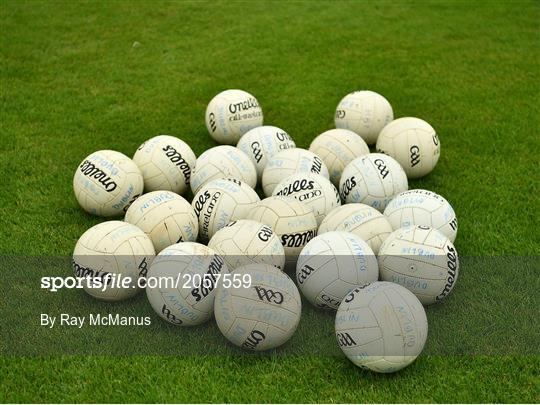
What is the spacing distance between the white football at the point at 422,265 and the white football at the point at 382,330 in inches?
22.9

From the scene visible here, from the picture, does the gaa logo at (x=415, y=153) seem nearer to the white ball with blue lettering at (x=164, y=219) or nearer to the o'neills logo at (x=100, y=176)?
the white ball with blue lettering at (x=164, y=219)

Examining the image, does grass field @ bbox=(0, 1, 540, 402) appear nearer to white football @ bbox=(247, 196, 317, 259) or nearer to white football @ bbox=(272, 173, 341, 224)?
white football @ bbox=(247, 196, 317, 259)

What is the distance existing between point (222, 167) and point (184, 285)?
214cm

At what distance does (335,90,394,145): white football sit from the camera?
28.3 ft

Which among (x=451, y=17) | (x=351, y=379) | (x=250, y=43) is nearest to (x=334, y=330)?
(x=351, y=379)

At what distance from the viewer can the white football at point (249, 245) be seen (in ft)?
19.1

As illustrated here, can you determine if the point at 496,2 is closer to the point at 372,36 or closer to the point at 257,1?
the point at 372,36

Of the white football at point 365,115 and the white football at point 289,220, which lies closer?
the white football at point 289,220

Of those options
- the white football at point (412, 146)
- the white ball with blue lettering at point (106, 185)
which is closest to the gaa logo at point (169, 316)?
the white ball with blue lettering at point (106, 185)

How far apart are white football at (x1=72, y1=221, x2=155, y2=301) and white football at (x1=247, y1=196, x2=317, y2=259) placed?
1.11 meters

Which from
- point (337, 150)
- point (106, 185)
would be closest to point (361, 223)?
point (337, 150)

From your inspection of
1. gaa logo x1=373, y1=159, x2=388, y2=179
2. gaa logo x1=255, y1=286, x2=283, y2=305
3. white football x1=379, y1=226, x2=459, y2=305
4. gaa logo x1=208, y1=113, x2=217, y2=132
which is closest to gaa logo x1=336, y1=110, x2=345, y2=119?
gaa logo x1=208, y1=113, x2=217, y2=132

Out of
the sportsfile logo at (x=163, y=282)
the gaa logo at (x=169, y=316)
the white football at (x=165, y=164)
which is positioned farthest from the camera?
the white football at (x=165, y=164)

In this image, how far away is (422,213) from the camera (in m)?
6.48
